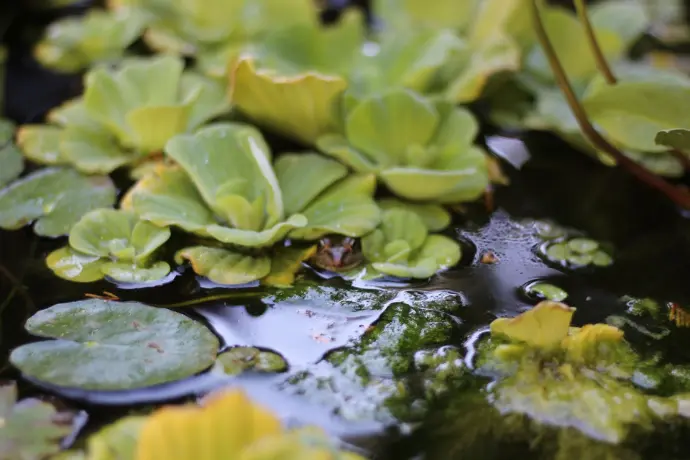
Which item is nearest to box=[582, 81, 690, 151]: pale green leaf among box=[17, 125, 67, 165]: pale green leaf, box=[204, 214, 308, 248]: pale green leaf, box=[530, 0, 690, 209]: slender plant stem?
box=[530, 0, 690, 209]: slender plant stem

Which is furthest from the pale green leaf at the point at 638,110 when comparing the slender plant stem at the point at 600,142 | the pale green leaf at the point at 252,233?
the pale green leaf at the point at 252,233

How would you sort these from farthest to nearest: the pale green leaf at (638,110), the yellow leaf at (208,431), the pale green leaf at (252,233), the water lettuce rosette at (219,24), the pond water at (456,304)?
the water lettuce rosette at (219,24)
the pale green leaf at (638,110)
the pale green leaf at (252,233)
the pond water at (456,304)
the yellow leaf at (208,431)

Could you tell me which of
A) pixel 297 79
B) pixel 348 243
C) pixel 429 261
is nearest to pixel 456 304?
pixel 429 261

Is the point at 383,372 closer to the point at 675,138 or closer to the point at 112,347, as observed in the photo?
the point at 112,347

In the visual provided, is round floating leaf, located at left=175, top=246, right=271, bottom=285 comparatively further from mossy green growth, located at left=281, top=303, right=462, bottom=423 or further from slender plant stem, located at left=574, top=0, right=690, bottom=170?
slender plant stem, located at left=574, top=0, right=690, bottom=170

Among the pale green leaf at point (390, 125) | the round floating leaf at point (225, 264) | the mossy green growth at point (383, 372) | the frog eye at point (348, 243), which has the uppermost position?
the pale green leaf at point (390, 125)

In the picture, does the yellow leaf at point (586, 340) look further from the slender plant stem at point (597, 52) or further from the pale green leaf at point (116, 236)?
the pale green leaf at point (116, 236)

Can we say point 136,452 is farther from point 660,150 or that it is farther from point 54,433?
point 660,150
